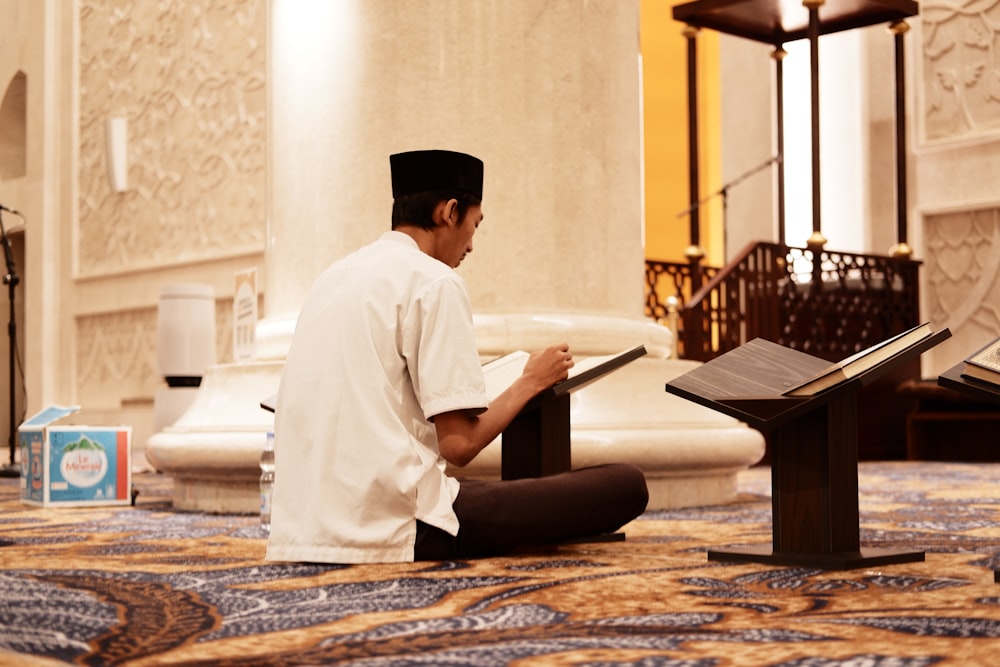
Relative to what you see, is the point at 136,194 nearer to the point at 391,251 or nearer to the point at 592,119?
the point at 592,119

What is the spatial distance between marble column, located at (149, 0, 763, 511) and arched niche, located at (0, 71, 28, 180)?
29.6 ft

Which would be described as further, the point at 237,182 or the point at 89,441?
the point at 237,182

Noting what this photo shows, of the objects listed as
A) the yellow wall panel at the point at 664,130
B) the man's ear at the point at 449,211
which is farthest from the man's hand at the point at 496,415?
the yellow wall panel at the point at 664,130

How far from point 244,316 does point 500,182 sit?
1899 millimetres

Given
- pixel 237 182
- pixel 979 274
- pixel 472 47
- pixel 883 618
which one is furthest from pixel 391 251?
pixel 979 274

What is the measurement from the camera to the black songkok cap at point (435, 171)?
3.06 meters

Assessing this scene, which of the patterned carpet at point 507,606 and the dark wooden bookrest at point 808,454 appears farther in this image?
the dark wooden bookrest at point 808,454

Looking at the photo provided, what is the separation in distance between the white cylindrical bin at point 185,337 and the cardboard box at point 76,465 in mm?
3011

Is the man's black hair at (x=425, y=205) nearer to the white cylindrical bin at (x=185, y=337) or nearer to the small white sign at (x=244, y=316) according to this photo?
the small white sign at (x=244, y=316)

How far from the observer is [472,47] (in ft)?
15.1

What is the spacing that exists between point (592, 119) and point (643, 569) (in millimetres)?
2201

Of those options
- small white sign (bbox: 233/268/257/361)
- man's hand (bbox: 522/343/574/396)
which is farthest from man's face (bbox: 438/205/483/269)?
small white sign (bbox: 233/268/257/361)

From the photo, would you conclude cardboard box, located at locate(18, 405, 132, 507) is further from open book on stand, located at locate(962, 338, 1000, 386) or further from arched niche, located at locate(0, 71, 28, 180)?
arched niche, located at locate(0, 71, 28, 180)

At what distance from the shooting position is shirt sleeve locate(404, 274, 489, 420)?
113 inches
